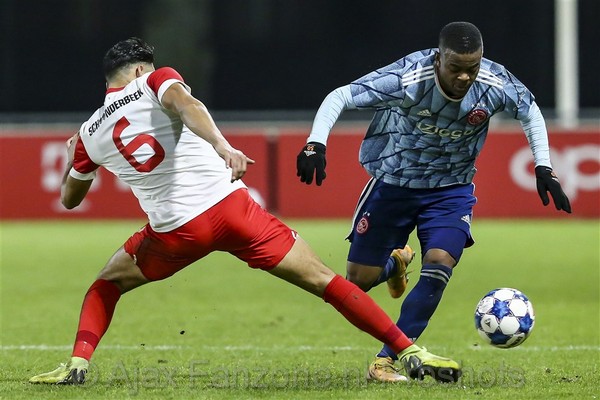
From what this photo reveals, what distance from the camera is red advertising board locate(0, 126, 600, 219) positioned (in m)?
18.3

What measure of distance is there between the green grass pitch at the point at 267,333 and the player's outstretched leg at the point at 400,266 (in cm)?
42

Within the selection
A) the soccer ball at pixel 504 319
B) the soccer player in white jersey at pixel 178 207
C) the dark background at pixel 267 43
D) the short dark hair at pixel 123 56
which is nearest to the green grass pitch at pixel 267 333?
the soccer ball at pixel 504 319

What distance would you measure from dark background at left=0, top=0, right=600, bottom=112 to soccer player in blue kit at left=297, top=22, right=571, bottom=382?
54.1 feet

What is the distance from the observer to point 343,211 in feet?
61.7

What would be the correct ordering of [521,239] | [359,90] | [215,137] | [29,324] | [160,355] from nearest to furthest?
[215,137] → [359,90] → [160,355] → [29,324] → [521,239]

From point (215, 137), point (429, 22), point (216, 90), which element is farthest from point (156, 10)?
point (215, 137)

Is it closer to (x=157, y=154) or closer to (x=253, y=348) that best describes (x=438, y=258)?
(x=157, y=154)

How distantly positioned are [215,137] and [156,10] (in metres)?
18.7

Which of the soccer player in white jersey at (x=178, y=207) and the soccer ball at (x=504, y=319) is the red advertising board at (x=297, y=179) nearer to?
the soccer ball at (x=504, y=319)

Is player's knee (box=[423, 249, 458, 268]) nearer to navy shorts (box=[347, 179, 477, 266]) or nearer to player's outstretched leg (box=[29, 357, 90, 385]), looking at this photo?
navy shorts (box=[347, 179, 477, 266])

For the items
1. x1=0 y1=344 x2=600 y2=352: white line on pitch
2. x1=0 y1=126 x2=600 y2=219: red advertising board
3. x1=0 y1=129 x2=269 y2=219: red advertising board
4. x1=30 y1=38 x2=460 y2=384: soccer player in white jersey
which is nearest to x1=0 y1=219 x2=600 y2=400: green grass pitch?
x1=0 y1=344 x2=600 y2=352: white line on pitch

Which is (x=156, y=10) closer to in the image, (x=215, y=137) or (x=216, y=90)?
(x=216, y=90)

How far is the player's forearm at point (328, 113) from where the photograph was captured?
630cm

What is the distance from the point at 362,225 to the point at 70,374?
1.90 metres
